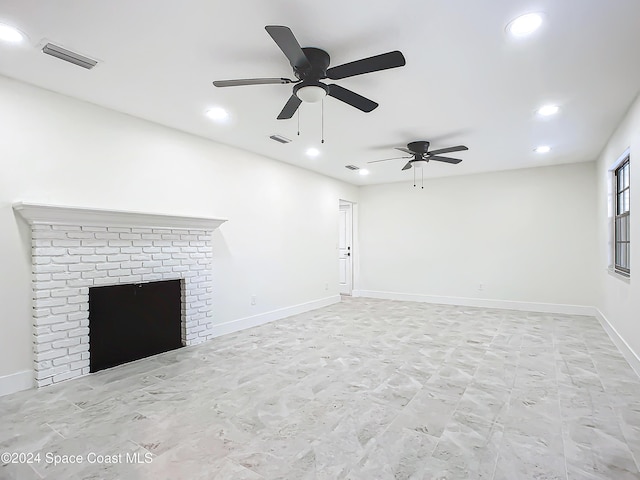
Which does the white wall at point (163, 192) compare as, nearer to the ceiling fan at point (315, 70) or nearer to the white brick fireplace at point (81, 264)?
the white brick fireplace at point (81, 264)

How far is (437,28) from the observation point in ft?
7.44

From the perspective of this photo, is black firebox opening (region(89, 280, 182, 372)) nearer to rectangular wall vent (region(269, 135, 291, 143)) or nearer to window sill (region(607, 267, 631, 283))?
rectangular wall vent (region(269, 135, 291, 143))

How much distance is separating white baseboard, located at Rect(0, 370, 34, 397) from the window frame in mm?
5974

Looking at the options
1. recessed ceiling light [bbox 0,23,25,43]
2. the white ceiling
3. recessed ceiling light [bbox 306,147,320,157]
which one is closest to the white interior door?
recessed ceiling light [bbox 306,147,320,157]

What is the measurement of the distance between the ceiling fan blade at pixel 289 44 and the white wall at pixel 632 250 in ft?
10.5

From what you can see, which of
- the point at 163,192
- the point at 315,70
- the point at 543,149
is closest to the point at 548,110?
the point at 543,149

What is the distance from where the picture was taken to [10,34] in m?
2.33

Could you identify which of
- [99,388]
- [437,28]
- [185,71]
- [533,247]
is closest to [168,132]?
[185,71]

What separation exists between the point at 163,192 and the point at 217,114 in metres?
1.14

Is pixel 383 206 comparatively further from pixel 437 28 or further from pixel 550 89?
pixel 437 28

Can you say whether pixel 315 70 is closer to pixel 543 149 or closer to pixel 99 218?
pixel 99 218

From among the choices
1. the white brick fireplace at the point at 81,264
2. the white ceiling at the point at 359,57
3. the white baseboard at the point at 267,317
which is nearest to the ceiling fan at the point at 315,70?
the white ceiling at the point at 359,57

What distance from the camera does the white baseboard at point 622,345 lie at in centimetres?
335

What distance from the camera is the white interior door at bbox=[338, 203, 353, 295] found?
8367mm
